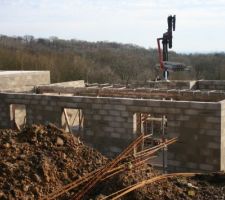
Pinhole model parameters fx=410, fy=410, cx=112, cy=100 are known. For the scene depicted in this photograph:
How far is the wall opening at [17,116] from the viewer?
436 inches

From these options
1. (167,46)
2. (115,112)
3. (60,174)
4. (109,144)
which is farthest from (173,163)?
(167,46)

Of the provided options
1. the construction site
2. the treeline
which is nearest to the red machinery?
the construction site

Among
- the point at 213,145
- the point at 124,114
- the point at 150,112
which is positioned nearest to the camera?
the point at 213,145

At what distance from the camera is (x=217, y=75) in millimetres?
38031

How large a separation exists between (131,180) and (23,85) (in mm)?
9653

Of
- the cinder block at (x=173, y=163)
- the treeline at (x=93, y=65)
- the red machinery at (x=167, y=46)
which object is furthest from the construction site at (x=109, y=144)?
the treeline at (x=93, y=65)

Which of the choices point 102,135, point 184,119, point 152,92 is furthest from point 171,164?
point 152,92

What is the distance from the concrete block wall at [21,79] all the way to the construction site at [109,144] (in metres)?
0.03

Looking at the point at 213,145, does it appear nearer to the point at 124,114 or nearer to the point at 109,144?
the point at 124,114

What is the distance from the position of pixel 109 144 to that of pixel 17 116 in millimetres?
3742

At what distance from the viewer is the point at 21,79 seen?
1394cm

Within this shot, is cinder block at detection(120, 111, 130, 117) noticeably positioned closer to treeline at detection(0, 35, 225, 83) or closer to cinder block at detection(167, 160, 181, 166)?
cinder block at detection(167, 160, 181, 166)

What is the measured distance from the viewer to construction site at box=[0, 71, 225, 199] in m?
4.96

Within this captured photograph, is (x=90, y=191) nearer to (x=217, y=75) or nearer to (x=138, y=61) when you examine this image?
(x=217, y=75)
